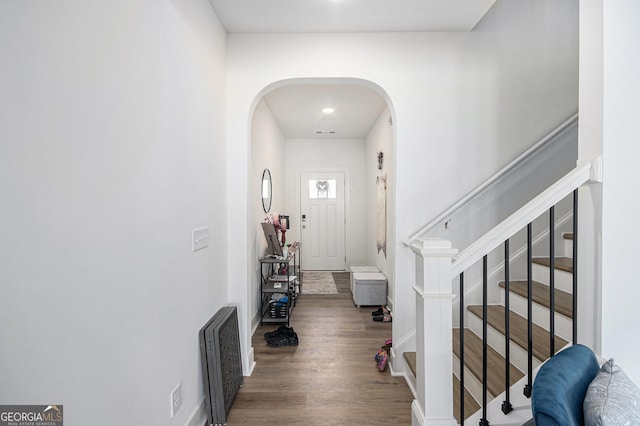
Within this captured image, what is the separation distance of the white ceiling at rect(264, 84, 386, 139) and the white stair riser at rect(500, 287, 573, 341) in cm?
268

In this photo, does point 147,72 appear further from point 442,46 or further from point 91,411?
point 442,46

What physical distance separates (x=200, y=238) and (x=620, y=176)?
2.05m

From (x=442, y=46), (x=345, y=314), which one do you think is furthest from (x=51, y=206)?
(x=345, y=314)

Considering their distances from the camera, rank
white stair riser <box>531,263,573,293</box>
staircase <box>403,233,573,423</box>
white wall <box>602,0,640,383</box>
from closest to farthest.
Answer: white wall <box>602,0,640,383</box>, staircase <box>403,233,573,423</box>, white stair riser <box>531,263,573,293</box>

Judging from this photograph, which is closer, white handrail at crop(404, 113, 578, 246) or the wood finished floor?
the wood finished floor

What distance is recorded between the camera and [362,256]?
6.51 meters

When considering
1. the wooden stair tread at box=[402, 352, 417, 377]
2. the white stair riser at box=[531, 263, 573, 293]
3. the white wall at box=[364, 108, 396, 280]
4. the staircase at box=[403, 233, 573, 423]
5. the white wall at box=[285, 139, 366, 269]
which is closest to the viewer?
the staircase at box=[403, 233, 573, 423]

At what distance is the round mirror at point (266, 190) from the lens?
430 centimetres

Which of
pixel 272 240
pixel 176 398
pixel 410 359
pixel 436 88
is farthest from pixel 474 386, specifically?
pixel 272 240

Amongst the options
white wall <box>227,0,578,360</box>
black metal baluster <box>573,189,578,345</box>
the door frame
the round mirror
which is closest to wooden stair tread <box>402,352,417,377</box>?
white wall <box>227,0,578,360</box>

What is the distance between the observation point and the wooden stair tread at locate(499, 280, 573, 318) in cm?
170

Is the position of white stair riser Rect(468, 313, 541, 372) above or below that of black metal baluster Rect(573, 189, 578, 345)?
below

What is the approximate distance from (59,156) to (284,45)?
197 cm
